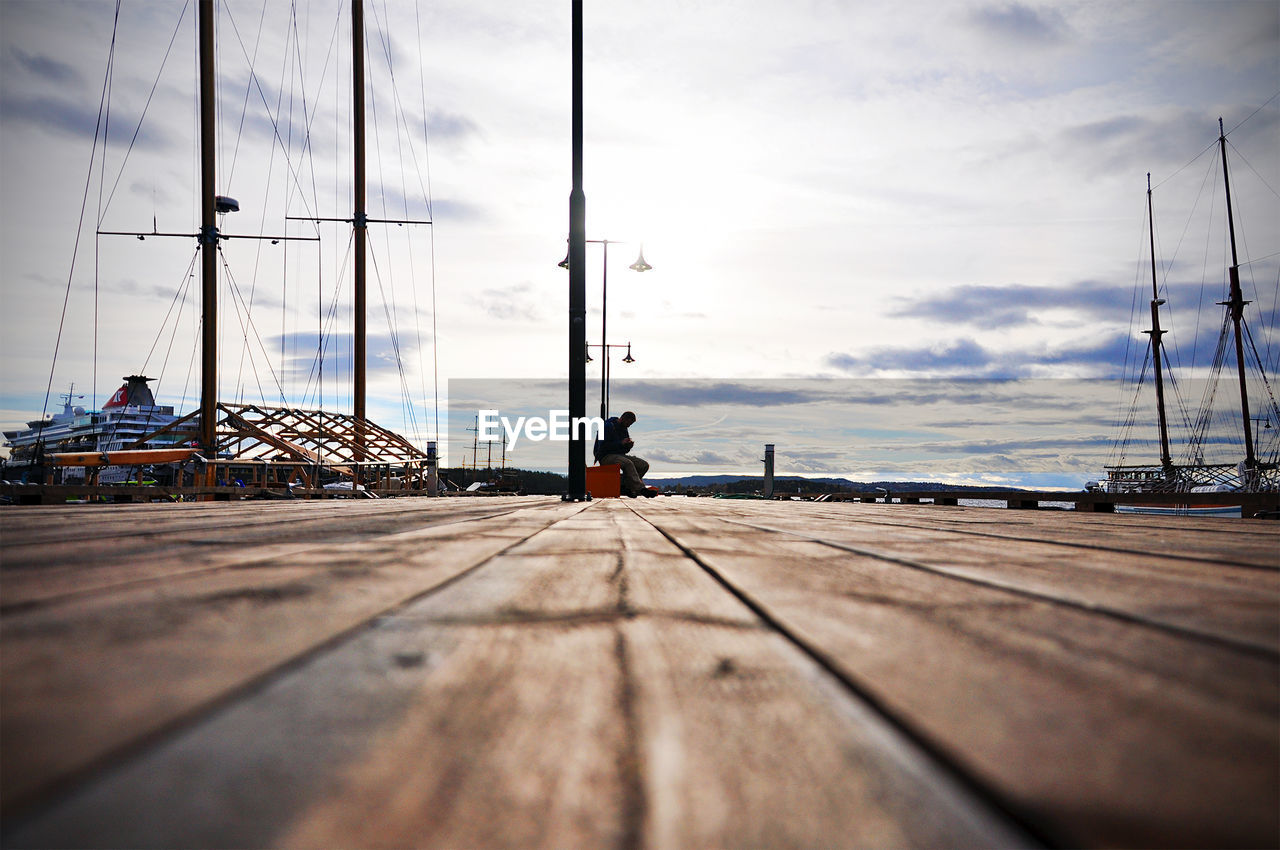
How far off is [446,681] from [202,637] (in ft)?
0.97

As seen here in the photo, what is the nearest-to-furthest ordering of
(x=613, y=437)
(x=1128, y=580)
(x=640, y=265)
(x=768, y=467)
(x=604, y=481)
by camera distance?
(x=1128, y=580)
(x=604, y=481)
(x=613, y=437)
(x=640, y=265)
(x=768, y=467)

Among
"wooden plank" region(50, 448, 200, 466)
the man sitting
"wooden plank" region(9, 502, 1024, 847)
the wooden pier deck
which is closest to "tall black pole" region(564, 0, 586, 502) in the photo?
the man sitting

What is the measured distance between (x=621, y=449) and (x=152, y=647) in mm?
10817

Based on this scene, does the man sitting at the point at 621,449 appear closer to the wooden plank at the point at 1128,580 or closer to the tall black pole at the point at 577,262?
the tall black pole at the point at 577,262

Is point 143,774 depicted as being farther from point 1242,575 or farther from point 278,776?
point 1242,575

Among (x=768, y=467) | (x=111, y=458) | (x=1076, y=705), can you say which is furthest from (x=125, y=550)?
(x=768, y=467)

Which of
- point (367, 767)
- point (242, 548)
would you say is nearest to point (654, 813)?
point (367, 767)

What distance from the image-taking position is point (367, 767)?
1.26ft

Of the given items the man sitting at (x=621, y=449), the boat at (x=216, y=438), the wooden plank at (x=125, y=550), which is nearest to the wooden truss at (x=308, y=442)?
the boat at (x=216, y=438)

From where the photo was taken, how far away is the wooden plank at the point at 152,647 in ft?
1.28

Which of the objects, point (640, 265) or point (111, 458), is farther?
point (640, 265)

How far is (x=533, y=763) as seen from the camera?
40 centimetres

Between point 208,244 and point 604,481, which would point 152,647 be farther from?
point 208,244

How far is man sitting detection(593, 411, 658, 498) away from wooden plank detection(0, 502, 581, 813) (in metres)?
10.1
